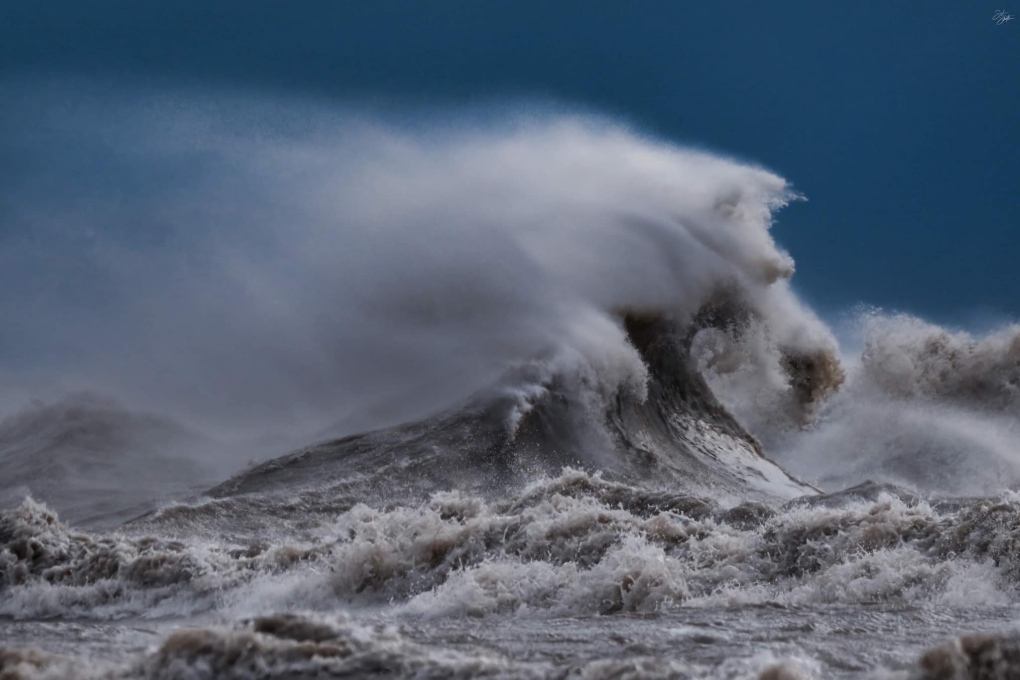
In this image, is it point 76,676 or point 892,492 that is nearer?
point 76,676

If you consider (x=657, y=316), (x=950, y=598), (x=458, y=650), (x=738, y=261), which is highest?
(x=738, y=261)

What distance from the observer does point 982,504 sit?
20.7 feet

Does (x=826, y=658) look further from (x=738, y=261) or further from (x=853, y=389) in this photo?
(x=853, y=389)

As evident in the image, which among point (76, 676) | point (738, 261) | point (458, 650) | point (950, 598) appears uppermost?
point (738, 261)

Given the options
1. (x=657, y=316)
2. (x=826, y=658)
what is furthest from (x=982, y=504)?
(x=657, y=316)

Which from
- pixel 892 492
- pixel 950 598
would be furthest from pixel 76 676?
pixel 892 492

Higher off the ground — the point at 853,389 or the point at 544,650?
the point at 853,389

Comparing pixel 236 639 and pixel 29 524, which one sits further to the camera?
pixel 29 524

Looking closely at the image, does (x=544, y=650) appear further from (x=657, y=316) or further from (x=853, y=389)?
(x=853, y=389)

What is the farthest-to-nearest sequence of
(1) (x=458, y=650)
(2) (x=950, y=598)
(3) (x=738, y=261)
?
(3) (x=738, y=261) → (2) (x=950, y=598) → (1) (x=458, y=650)

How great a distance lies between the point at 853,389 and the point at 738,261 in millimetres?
4277

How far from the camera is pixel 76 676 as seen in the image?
3590mm

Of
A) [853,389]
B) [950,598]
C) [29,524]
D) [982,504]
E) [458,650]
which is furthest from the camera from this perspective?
[853,389]

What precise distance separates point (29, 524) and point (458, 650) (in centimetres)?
489
